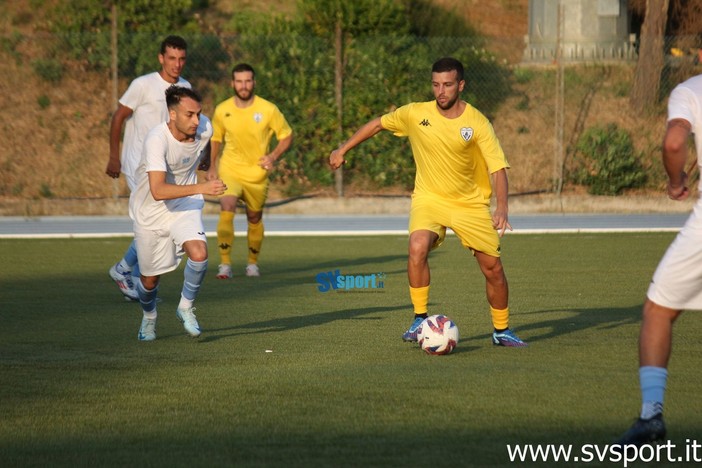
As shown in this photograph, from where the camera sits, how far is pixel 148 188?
9.74 meters

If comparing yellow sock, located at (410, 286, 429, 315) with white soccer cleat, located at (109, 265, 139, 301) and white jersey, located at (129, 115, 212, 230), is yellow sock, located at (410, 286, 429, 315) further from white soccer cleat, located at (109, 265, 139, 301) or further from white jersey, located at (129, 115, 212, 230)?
white soccer cleat, located at (109, 265, 139, 301)

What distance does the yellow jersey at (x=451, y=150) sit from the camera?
918cm

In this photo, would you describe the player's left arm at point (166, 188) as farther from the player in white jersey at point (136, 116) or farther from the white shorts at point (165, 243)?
the player in white jersey at point (136, 116)

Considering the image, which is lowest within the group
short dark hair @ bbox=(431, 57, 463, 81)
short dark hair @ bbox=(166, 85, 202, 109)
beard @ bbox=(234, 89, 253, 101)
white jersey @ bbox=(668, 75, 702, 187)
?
white jersey @ bbox=(668, 75, 702, 187)

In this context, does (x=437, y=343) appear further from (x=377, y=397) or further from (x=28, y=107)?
(x=28, y=107)

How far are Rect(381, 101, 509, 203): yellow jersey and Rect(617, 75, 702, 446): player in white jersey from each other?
3.34 meters

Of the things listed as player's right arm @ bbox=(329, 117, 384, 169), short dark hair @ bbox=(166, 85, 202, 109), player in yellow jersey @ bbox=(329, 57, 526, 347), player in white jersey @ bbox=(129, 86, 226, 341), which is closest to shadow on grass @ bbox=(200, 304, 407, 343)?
player in white jersey @ bbox=(129, 86, 226, 341)

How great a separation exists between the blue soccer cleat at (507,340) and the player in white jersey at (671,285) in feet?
9.96

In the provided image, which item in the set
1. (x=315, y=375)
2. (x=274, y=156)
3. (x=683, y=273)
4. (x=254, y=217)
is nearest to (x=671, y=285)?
(x=683, y=273)

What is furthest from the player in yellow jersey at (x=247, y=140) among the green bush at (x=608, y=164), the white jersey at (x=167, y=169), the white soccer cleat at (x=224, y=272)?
the green bush at (x=608, y=164)

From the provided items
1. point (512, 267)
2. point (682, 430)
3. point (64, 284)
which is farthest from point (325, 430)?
point (512, 267)

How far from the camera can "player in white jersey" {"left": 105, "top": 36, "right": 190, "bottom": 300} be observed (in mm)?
11633

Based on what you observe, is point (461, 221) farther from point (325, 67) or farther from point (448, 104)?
point (325, 67)

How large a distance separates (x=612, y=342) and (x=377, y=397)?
272 cm
